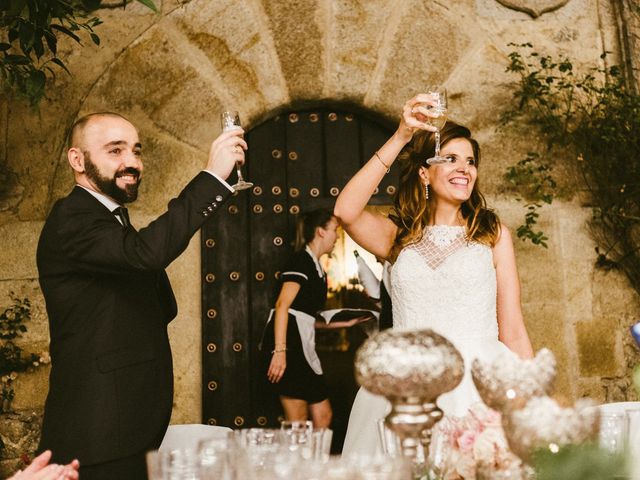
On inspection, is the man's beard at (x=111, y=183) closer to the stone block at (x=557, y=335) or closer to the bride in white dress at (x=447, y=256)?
the bride in white dress at (x=447, y=256)

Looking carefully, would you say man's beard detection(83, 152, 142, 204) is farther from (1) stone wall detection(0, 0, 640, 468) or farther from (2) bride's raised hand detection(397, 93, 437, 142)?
(1) stone wall detection(0, 0, 640, 468)

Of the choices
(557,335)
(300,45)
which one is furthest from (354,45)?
(557,335)

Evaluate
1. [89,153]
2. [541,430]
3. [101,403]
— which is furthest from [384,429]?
[89,153]

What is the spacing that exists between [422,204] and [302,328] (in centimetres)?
112

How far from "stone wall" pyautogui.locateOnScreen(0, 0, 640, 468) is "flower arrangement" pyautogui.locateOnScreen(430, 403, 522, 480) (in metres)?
2.26

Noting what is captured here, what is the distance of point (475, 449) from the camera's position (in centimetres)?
116

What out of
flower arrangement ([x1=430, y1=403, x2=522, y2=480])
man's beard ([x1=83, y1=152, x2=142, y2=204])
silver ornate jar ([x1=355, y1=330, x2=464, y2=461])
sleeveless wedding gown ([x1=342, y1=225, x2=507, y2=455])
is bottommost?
flower arrangement ([x1=430, y1=403, x2=522, y2=480])

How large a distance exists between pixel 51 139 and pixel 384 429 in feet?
8.47

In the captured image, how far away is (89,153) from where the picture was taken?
6.88 ft

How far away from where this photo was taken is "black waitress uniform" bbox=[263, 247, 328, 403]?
3.45 meters

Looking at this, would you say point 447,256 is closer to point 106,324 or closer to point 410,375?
point 106,324

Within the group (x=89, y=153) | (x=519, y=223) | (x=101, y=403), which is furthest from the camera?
(x=519, y=223)

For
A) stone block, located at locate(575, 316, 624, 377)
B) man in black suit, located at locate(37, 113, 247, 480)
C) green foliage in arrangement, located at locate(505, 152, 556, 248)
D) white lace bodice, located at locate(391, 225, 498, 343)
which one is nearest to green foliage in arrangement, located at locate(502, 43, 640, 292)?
green foliage in arrangement, located at locate(505, 152, 556, 248)

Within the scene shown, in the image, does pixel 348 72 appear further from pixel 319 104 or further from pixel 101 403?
pixel 101 403
